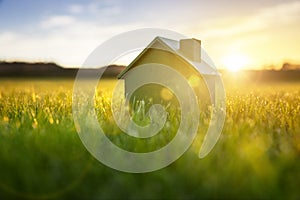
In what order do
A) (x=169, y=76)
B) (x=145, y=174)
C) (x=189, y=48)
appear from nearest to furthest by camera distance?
1. (x=145, y=174)
2. (x=169, y=76)
3. (x=189, y=48)

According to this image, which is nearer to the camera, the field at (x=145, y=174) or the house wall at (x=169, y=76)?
the field at (x=145, y=174)

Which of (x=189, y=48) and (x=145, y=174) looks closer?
(x=145, y=174)

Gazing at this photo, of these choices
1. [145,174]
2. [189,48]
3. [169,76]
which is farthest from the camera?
[189,48]

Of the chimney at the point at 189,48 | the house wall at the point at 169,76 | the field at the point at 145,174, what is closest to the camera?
the field at the point at 145,174

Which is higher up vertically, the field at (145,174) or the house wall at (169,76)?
the house wall at (169,76)

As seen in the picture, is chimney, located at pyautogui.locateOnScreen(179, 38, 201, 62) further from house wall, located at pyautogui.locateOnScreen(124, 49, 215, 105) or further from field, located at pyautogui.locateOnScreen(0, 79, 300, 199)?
field, located at pyautogui.locateOnScreen(0, 79, 300, 199)

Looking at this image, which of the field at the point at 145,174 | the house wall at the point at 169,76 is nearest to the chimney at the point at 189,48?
the house wall at the point at 169,76

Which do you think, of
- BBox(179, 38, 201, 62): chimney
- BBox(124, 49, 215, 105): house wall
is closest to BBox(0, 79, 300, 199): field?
BBox(124, 49, 215, 105): house wall

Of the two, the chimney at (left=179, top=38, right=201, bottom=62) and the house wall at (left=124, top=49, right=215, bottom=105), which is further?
the chimney at (left=179, top=38, right=201, bottom=62)

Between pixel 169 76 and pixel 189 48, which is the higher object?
pixel 189 48

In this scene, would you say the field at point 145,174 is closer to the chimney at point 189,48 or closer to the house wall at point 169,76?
the house wall at point 169,76

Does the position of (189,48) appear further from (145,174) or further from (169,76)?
(145,174)

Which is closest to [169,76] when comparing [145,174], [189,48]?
[189,48]

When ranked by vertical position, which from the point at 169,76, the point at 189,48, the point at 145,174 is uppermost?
the point at 189,48
